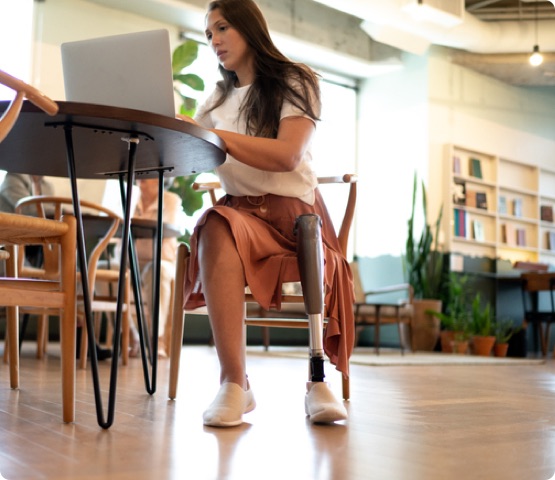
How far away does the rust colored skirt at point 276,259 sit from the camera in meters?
1.72

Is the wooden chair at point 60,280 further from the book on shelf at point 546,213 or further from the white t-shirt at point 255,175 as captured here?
the book on shelf at point 546,213

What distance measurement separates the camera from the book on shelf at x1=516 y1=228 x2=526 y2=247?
8.81 m

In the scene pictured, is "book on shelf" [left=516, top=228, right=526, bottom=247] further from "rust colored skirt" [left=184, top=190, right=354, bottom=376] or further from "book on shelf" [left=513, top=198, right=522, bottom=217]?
"rust colored skirt" [left=184, top=190, right=354, bottom=376]

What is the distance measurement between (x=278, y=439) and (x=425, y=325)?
6384 mm

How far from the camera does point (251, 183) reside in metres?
1.90

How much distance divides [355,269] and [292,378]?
4123 millimetres

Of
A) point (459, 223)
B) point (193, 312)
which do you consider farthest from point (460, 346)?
point (193, 312)

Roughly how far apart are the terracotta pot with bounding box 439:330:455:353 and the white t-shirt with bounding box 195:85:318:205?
5.92 m

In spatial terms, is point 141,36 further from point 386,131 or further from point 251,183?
point 386,131

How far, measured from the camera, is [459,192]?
825 cm

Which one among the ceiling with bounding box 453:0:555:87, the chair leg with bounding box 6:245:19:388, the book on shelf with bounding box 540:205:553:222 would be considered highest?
the ceiling with bounding box 453:0:555:87

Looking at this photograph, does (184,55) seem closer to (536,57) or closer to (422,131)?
(422,131)

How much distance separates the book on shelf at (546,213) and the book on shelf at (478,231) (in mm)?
1086

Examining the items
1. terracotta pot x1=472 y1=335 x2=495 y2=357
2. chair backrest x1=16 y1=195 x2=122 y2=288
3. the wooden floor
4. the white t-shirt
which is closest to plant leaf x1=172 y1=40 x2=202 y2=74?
chair backrest x1=16 y1=195 x2=122 y2=288
